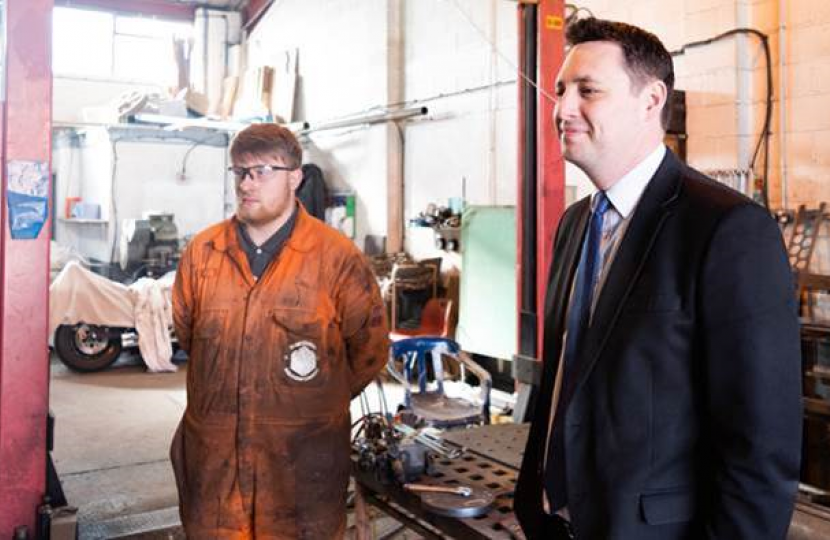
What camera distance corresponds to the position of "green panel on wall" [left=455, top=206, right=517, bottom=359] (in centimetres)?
602

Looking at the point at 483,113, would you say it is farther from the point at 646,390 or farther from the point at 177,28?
the point at 177,28

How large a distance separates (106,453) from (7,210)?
94.9 inches

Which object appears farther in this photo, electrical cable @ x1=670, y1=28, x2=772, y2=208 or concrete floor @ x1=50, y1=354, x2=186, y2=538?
electrical cable @ x1=670, y1=28, x2=772, y2=208

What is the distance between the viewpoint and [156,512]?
3748 millimetres

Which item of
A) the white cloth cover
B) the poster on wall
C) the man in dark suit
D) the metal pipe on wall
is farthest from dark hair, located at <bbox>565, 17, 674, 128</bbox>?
the white cloth cover

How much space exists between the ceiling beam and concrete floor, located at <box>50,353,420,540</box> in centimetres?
621

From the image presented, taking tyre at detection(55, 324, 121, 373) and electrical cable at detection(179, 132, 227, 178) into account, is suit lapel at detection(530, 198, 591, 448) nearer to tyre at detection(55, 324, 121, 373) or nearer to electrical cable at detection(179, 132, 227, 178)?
tyre at detection(55, 324, 121, 373)

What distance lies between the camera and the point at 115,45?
1184 centimetres

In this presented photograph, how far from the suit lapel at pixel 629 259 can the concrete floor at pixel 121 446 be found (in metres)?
2.34

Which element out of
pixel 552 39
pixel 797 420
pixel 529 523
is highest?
pixel 552 39

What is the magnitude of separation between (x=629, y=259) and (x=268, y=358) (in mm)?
1248

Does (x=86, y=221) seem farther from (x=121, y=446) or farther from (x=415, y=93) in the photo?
(x=121, y=446)

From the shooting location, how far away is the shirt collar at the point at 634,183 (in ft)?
4.41

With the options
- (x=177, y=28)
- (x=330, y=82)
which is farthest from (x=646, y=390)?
(x=177, y=28)
